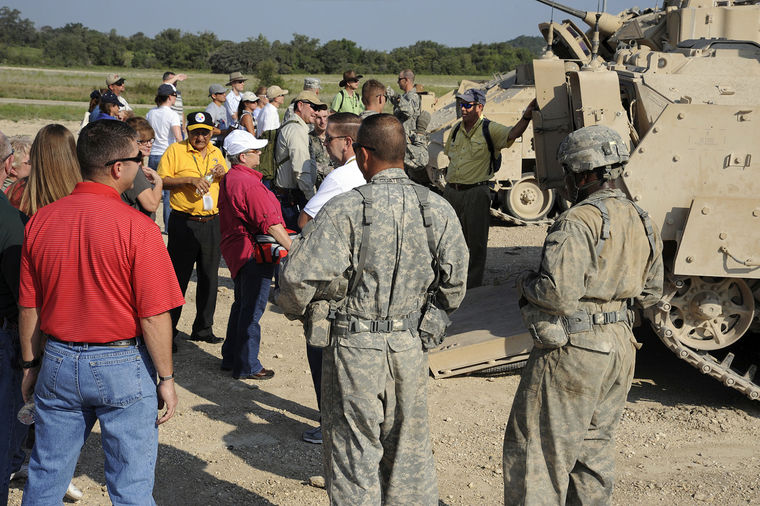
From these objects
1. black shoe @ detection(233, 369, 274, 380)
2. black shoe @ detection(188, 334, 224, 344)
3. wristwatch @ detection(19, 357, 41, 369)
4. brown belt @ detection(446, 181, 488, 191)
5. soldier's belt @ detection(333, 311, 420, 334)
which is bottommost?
black shoe @ detection(233, 369, 274, 380)

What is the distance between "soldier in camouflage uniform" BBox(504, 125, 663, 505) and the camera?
3.63 meters

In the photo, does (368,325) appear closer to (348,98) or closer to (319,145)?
(319,145)

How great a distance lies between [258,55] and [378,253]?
59.8 metres

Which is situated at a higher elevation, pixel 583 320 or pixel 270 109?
pixel 270 109

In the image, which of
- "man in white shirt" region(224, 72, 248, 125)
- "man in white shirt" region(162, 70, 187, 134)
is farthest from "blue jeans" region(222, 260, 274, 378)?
"man in white shirt" region(224, 72, 248, 125)

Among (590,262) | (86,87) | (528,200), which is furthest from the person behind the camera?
(86,87)

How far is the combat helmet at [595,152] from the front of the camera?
3.72m

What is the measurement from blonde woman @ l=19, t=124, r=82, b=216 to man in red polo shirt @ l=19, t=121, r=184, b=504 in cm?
69

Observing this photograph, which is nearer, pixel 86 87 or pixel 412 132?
pixel 412 132

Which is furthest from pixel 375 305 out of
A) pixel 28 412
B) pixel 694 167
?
pixel 694 167

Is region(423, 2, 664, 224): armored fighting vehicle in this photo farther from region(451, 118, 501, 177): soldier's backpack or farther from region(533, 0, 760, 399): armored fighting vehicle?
region(533, 0, 760, 399): armored fighting vehicle

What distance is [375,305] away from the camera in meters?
3.54

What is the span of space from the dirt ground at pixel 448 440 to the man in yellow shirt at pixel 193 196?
0.83 meters

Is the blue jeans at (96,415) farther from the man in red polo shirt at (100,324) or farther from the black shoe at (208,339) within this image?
the black shoe at (208,339)
